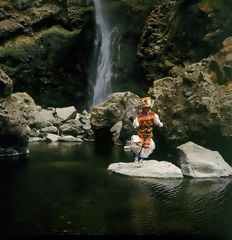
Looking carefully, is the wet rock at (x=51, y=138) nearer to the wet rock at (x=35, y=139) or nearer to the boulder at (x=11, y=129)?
the wet rock at (x=35, y=139)

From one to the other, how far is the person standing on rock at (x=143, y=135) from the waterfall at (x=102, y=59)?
34.0m

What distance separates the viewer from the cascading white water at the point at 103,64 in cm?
5950

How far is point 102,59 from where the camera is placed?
60.6 metres

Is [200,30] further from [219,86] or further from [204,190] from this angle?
[204,190]

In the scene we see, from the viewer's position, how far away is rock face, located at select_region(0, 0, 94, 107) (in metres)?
58.1

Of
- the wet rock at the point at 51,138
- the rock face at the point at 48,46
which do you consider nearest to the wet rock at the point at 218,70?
the wet rock at the point at 51,138

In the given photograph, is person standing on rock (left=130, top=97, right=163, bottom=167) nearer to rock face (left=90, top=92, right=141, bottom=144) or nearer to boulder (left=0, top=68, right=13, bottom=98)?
boulder (left=0, top=68, right=13, bottom=98)

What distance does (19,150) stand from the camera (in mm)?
32219

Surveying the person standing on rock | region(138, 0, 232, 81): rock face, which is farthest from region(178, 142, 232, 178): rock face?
region(138, 0, 232, 81): rock face

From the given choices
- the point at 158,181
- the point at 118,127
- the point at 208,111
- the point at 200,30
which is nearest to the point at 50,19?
the point at 200,30

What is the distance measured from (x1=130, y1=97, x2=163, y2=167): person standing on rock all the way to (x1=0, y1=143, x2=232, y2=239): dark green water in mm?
1836

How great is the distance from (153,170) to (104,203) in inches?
230

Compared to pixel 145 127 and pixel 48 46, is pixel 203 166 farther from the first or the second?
pixel 48 46

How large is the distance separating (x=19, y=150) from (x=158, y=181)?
13.1 meters
